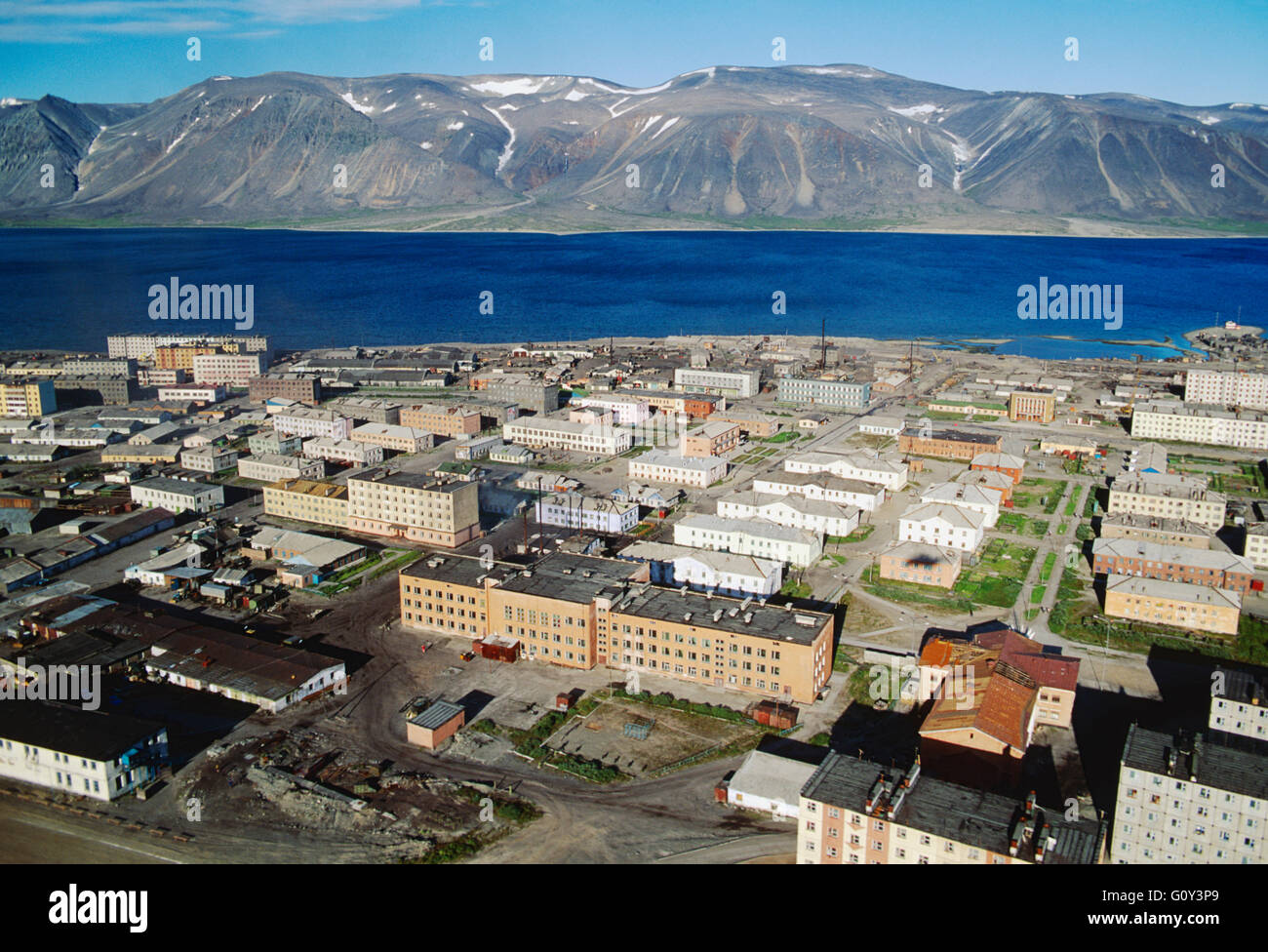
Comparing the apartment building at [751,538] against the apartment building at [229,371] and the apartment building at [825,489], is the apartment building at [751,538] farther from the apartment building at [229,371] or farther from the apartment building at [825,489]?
the apartment building at [229,371]

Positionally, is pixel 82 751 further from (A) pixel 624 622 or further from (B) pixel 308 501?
(B) pixel 308 501

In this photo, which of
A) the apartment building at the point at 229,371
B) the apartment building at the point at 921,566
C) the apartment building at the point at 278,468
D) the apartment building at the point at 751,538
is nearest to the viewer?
the apartment building at the point at 921,566

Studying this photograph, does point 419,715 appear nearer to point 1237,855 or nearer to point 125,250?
point 1237,855

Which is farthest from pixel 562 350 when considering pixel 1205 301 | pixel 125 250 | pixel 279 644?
pixel 125 250

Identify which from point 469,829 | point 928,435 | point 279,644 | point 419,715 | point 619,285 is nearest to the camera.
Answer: point 469,829

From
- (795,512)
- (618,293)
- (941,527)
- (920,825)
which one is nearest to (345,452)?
(795,512)

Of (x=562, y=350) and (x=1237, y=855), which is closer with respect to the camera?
(x=1237, y=855)

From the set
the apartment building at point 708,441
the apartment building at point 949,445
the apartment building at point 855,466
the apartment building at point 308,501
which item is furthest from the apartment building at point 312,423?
the apartment building at point 949,445
